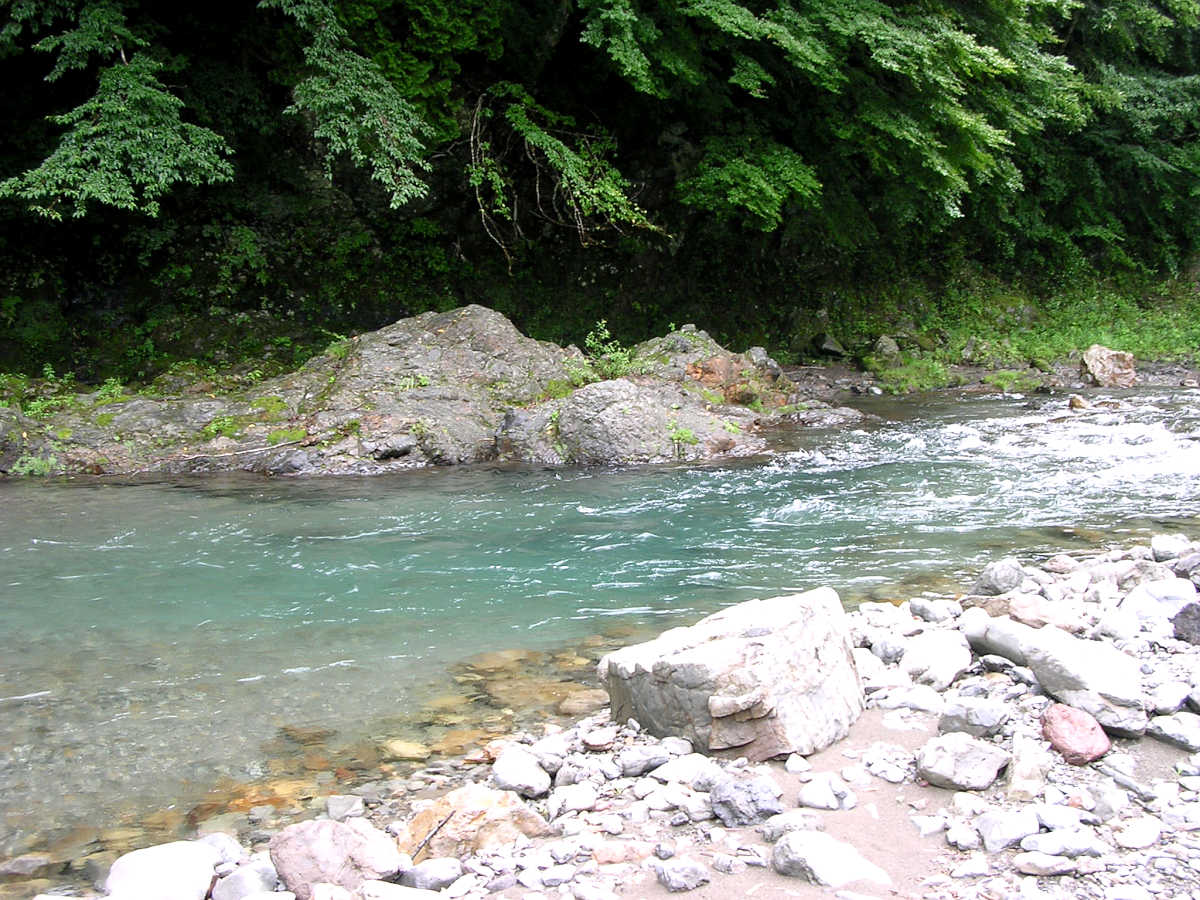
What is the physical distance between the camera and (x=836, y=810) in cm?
290

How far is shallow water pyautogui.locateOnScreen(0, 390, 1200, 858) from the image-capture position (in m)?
4.03

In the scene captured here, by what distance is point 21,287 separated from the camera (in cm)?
1347

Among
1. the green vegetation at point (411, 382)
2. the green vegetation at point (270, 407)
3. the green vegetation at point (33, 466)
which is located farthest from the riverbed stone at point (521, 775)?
the green vegetation at point (33, 466)

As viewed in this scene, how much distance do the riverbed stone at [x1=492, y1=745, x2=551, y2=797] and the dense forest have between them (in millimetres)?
9145

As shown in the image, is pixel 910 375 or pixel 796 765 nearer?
pixel 796 765

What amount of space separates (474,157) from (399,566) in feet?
29.7

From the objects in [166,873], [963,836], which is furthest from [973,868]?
[166,873]

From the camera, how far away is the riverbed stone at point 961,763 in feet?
9.46

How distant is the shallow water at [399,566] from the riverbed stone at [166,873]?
66 cm

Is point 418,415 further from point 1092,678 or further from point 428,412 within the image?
point 1092,678

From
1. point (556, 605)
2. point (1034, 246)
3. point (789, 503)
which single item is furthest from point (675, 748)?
point (1034, 246)

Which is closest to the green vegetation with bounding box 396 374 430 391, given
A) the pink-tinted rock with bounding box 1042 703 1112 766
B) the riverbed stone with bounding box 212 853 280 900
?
the riverbed stone with bounding box 212 853 280 900

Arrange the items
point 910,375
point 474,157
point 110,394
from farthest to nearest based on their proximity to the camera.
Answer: point 910,375
point 474,157
point 110,394

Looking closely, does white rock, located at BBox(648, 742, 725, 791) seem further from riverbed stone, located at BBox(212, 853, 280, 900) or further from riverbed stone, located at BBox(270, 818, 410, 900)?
riverbed stone, located at BBox(212, 853, 280, 900)
